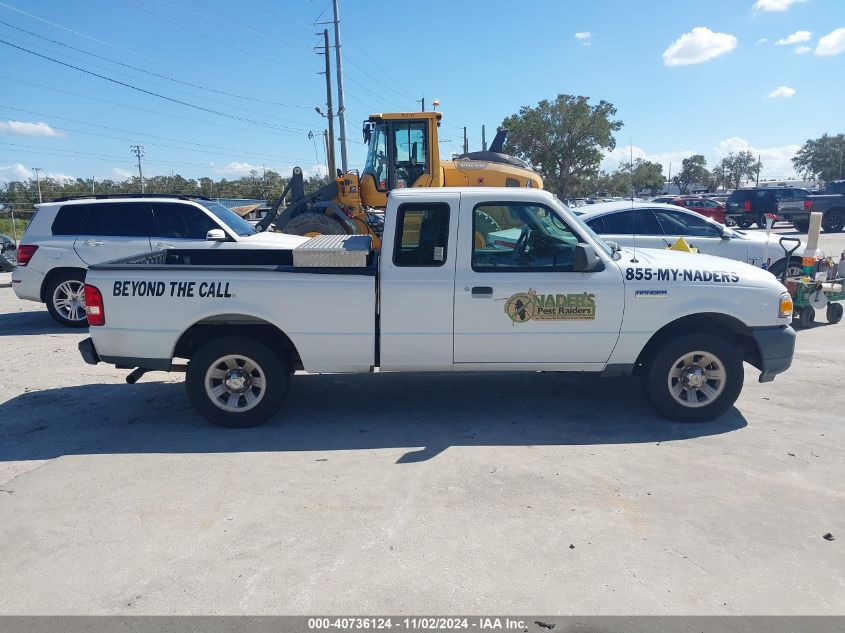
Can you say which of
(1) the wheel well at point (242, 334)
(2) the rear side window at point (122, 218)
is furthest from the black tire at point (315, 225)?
(1) the wheel well at point (242, 334)

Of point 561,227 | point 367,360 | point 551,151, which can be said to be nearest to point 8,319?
point 367,360

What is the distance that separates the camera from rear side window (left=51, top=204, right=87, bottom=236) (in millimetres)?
9883

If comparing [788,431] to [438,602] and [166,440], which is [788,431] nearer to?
[438,602]

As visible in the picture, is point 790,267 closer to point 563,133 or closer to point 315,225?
point 315,225

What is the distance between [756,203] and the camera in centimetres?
2878

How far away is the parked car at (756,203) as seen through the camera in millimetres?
28219

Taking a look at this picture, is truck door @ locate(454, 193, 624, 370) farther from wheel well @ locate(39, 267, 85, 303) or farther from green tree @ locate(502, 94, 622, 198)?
green tree @ locate(502, 94, 622, 198)

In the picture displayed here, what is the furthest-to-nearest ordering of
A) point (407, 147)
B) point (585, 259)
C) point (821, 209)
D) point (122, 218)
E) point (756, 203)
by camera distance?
point (756, 203) < point (821, 209) < point (407, 147) < point (122, 218) < point (585, 259)

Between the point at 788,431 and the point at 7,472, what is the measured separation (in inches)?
243

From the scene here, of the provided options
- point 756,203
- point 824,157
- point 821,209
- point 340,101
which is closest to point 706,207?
point 756,203

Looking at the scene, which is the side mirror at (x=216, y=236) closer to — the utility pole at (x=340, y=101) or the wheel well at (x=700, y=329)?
the wheel well at (x=700, y=329)

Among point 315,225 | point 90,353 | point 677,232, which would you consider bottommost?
point 90,353

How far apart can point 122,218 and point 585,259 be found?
25.1 ft

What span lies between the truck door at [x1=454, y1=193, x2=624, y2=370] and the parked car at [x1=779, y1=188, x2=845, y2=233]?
2520 cm
